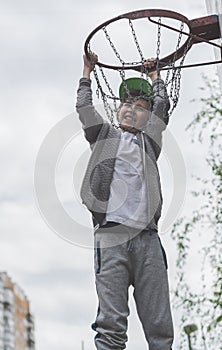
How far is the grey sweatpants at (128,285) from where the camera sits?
10.3 feet

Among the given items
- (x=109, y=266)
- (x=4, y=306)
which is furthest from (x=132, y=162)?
(x=4, y=306)

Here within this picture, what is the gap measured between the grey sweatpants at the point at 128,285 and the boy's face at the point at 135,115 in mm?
543

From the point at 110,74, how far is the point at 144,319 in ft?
4.28

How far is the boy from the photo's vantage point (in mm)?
3174

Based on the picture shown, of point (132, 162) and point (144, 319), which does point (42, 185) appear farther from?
point (144, 319)

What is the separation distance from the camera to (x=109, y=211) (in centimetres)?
330

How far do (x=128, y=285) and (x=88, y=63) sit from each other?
3.66ft

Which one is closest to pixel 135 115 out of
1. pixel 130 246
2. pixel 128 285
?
pixel 130 246

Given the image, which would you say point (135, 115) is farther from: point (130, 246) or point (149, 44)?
point (130, 246)

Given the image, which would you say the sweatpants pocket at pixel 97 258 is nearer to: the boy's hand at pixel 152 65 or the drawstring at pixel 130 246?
the drawstring at pixel 130 246

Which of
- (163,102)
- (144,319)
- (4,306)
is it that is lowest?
(4,306)

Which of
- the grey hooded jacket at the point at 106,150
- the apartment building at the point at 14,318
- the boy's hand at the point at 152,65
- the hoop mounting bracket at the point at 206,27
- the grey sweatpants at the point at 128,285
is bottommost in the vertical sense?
the apartment building at the point at 14,318

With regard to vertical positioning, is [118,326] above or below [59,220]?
below

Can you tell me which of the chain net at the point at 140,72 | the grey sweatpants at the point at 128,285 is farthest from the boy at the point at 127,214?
the chain net at the point at 140,72
